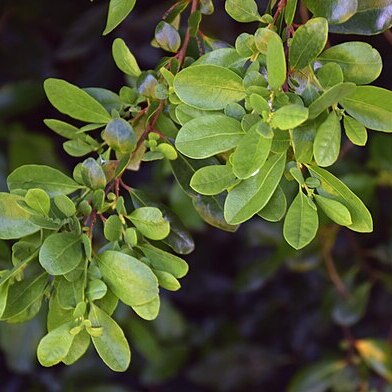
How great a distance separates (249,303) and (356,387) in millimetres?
294

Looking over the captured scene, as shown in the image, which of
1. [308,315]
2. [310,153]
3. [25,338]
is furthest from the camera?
[308,315]

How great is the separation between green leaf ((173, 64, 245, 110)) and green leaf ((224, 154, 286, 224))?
0.04m

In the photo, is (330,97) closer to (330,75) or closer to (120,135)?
(330,75)

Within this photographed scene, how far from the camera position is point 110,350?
0.50m

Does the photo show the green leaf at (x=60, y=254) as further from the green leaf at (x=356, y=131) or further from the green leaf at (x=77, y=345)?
the green leaf at (x=356, y=131)

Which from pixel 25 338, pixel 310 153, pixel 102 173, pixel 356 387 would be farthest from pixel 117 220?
pixel 356 387

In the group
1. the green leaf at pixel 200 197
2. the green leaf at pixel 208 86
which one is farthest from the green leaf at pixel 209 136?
the green leaf at pixel 200 197

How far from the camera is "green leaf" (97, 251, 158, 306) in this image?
18.6 inches

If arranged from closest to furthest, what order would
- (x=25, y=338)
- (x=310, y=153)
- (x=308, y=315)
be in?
(x=310, y=153)
(x=25, y=338)
(x=308, y=315)

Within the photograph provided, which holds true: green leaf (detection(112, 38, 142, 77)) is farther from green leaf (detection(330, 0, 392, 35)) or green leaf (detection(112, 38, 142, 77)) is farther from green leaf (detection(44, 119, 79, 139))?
green leaf (detection(330, 0, 392, 35))

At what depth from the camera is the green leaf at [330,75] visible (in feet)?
1.49

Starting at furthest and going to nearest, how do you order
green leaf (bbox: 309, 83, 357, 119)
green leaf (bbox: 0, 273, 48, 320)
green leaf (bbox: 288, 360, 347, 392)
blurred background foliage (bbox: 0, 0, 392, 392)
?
green leaf (bbox: 288, 360, 347, 392), blurred background foliage (bbox: 0, 0, 392, 392), green leaf (bbox: 0, 273, 48, 320), green leaf (bbox: 309, 83, 357, 119)

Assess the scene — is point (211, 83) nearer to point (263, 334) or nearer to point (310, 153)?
point (310, 153)

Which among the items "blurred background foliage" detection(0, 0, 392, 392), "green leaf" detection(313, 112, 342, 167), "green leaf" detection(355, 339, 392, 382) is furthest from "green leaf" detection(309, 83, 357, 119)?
"green leaf" detection(355, 339, 392, 382)
